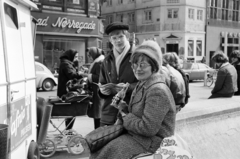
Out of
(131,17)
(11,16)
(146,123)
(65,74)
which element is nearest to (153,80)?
(146,123)

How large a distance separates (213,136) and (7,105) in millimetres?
2896

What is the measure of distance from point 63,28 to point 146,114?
2398 cm

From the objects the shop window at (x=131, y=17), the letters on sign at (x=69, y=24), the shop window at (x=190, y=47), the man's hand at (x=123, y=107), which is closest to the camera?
the man's hand at (x=123, y=107)

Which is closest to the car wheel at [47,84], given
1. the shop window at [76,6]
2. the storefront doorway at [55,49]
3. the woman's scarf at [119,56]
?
the storefront doorway at [55,49]

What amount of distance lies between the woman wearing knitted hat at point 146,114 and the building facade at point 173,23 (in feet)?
115

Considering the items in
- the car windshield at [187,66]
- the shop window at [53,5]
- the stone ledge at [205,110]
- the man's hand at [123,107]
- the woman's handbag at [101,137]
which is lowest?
the car windshield at [187,66]

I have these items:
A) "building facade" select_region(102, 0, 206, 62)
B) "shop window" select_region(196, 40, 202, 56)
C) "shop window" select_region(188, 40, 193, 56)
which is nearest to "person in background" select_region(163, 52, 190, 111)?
"building facade" select_region(102, 0, 206, 62)

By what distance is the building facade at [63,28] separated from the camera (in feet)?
80.9

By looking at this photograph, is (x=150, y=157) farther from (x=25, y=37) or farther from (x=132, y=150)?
(x=25, y=37)

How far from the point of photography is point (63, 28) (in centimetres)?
2555

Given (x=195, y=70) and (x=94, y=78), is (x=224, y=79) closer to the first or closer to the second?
(x=94, y=78)

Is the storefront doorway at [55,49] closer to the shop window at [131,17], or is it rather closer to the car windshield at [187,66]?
the car windshield at [187,66]

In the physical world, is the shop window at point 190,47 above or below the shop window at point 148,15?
below

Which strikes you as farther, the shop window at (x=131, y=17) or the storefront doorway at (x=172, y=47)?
the shop window at (x=131, y=17)
